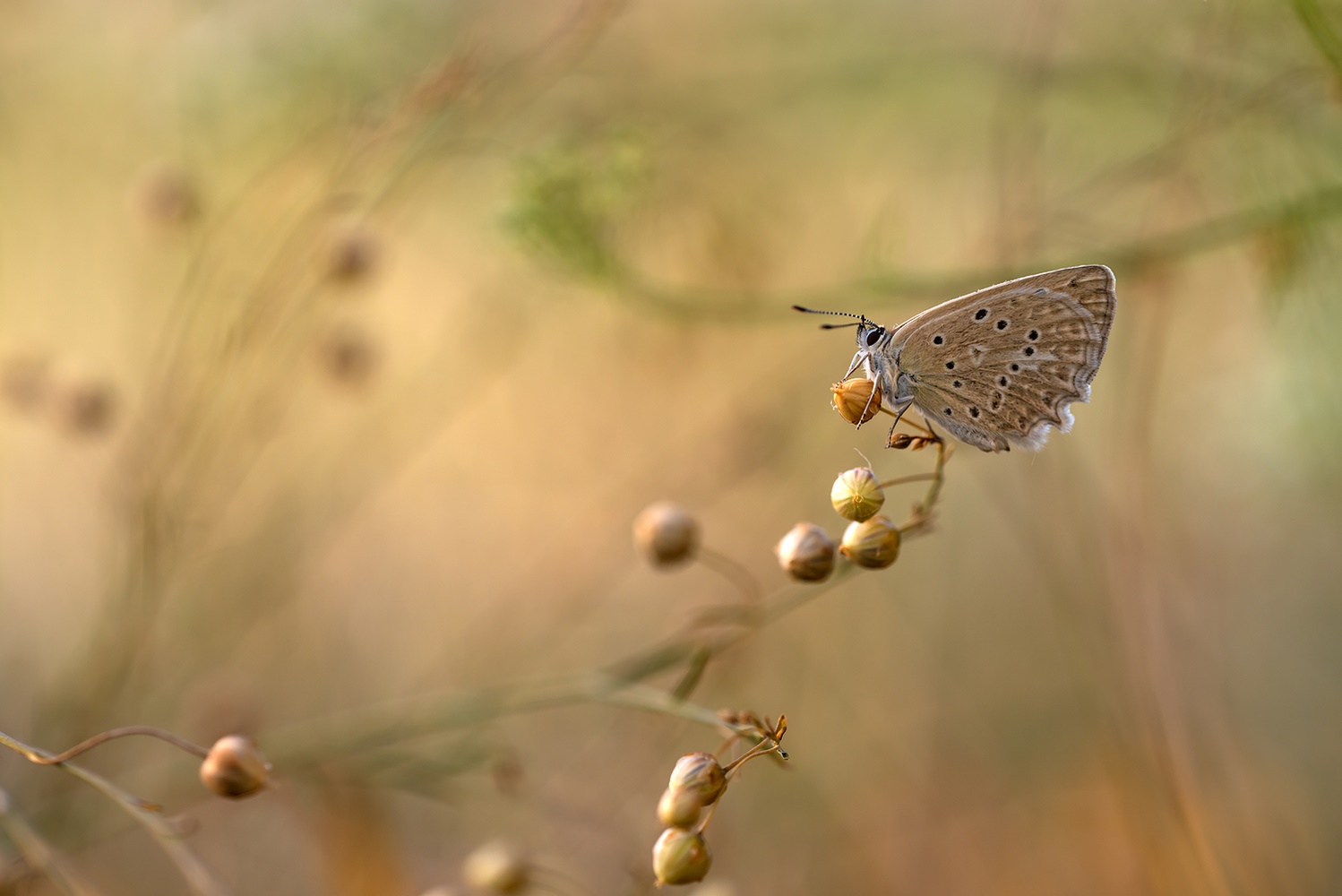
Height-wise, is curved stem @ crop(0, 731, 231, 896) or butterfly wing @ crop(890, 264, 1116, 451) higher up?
butterfly wing @ crop(890, 264, 1116, 451)

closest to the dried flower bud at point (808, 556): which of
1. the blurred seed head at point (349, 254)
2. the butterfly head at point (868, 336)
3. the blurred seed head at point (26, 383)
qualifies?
the butterfly head at point (868, 336)

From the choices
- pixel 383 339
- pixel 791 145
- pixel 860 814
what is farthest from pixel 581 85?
pixel 860 814

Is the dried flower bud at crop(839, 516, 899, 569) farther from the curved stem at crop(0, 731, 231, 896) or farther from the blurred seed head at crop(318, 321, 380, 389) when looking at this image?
the blurred seed head at crop(318, 321, 380, 389)

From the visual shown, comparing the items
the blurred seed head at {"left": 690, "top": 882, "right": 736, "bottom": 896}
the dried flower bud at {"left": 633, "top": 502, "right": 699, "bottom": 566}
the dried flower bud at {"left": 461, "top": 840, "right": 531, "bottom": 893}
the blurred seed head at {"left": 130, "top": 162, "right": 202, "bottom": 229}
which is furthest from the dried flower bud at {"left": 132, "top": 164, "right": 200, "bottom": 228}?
the blurred seed head at {"left": 690, "top": 882, "right": 736, "bottom": 896}

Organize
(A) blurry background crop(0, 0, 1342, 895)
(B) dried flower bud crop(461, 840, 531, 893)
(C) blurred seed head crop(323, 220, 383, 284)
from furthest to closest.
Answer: (A) blurry background crop(0, 0, 1342, 895), (C) blurred seed head crop(323, 220, 383, 284), (B) dried flower bud crop(461, 840, 531, 893)

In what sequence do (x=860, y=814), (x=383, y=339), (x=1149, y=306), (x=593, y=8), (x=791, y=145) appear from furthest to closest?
(x=383, y=339) → (x=791, y=145) → (x=860, y=814) → (x=1149, y=306) → (x=593, y=8)

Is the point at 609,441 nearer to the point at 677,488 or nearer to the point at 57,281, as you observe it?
the point at 677,488
